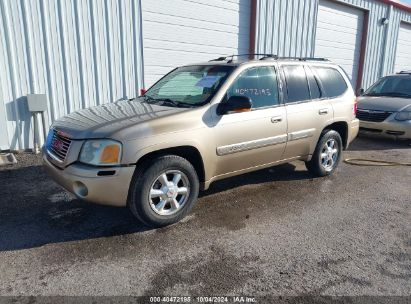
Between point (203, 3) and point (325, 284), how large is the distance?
24.0 ft

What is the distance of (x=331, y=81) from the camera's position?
541 cm

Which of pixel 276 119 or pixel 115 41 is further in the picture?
pixel 115 41

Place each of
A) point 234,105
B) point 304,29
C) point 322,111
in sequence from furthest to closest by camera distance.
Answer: point 304,29, point 322,111, point 234,105

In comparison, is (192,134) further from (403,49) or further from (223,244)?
(403,49)

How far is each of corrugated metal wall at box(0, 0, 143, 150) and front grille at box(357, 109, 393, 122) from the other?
208 inches

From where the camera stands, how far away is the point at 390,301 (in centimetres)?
262

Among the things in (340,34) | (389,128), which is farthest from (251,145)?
(340,34)

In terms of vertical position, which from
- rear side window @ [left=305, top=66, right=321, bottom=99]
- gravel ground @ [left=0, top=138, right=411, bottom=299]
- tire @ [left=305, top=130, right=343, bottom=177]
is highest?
rear side window @ [left=305, top=66, right=321, bottom=99]

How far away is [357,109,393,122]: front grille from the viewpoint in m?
7.84

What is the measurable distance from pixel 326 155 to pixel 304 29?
6.71 meters

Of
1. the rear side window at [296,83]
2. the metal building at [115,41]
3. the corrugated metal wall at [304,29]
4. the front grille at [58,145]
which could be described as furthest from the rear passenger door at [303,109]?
the corrugated metal wall at [304,29]

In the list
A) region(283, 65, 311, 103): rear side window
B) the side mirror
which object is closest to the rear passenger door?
region(283, 65, 311, 103): rear side window

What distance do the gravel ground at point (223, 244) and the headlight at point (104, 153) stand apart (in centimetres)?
81

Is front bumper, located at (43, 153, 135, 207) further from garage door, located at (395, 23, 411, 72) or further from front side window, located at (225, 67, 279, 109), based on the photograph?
garage door, located at (395, 23, 411, 72)
